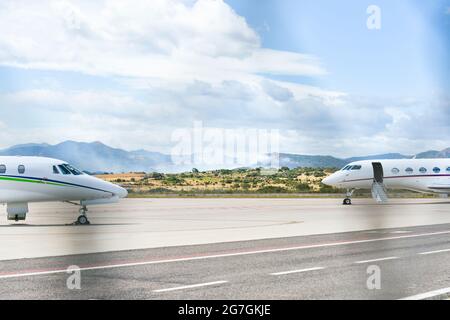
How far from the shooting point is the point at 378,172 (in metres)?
55.3

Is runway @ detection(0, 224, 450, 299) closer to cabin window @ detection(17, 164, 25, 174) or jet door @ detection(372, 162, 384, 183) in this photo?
cabin window @ detection(17, 164, 25, 174)

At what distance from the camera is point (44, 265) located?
52.3 feet

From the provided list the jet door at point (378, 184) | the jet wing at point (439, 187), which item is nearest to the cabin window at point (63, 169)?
the jet door at point (378, 184)

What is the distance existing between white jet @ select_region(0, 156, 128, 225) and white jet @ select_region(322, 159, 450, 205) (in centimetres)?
2679

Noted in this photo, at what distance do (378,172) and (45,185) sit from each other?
3155 centimetres

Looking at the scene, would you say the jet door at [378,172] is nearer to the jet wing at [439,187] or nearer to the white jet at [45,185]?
the jet wing at [439,187]

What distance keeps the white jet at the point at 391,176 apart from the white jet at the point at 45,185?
26785 mm

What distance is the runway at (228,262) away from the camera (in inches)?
471

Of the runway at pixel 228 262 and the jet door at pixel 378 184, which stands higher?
the jet door at pixel 378 184

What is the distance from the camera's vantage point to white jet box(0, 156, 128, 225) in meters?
30.0

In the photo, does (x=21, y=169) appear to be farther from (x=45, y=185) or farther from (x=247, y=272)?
(x=247, y=272)

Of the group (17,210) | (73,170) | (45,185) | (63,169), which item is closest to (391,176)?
(73,170)

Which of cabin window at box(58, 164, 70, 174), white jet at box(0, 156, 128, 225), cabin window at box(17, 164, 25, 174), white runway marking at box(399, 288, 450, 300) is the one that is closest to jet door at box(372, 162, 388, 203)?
white jet at box(0, 156, 128, 225)
